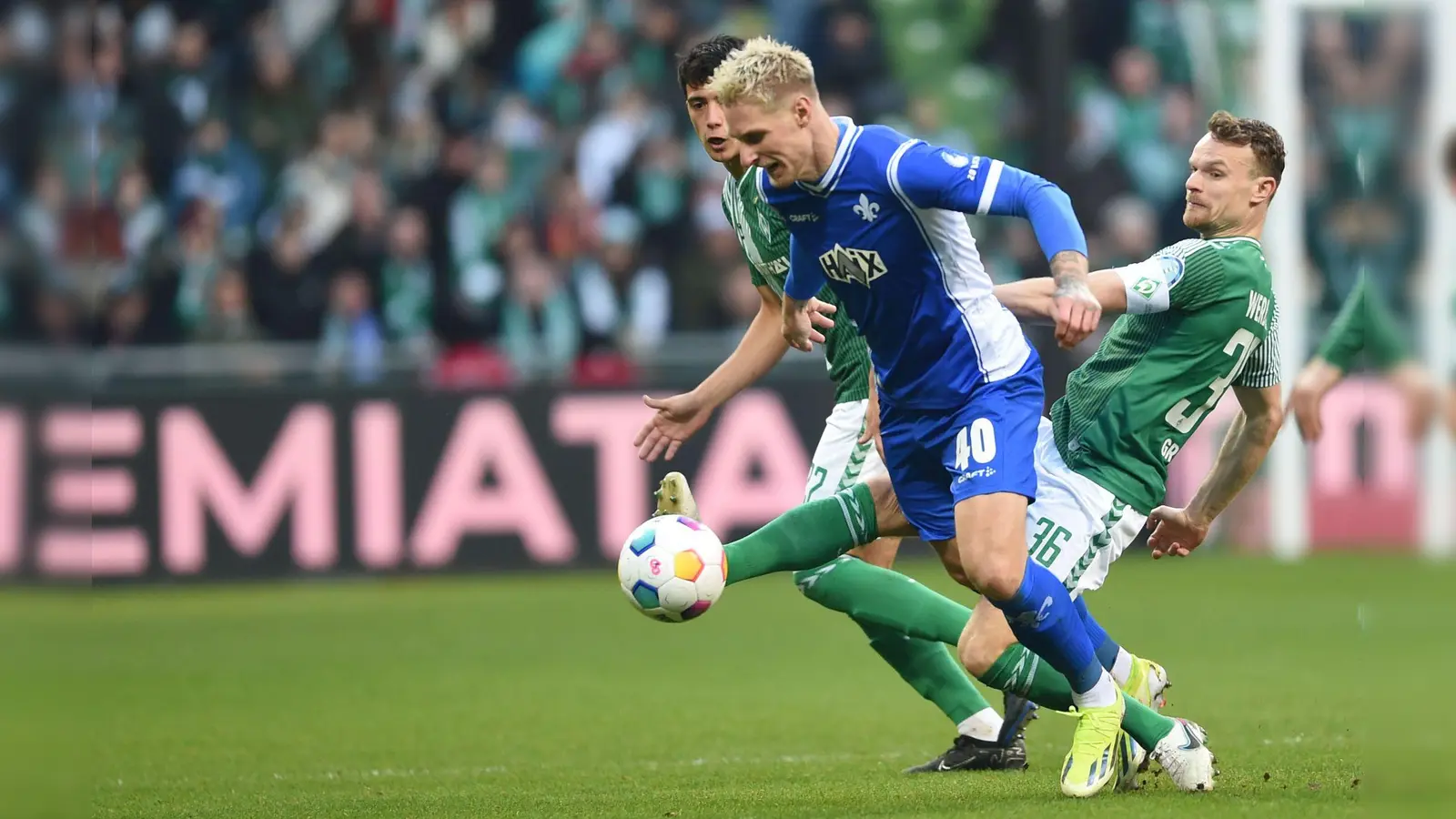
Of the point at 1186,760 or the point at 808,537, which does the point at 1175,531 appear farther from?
the point at 808,537

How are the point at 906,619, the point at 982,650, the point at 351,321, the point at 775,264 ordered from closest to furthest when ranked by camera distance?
the point at 982,650 < the point at 906,619 < the point at 775,264 < the point at 351,321

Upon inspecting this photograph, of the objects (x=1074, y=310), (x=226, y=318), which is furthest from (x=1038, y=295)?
(x=226, y=318)

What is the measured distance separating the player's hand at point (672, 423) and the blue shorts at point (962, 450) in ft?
2.70

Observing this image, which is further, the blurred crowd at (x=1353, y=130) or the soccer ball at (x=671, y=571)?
the blurred crowd at (x=1353, y=130)

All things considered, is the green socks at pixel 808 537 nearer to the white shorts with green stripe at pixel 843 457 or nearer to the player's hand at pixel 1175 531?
the white shorts with green stripe at pixel 843 457

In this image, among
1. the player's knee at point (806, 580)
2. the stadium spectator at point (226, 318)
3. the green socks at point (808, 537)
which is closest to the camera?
the green socks at point (808, 537)

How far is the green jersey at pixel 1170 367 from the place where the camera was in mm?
6137

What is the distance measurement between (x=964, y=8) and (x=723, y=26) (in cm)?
229

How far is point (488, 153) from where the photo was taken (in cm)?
1617

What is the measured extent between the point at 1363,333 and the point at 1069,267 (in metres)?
0.79

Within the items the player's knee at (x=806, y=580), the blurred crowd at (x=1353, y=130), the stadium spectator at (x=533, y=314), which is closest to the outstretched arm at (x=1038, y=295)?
the player's knee at (x=806, y=580)

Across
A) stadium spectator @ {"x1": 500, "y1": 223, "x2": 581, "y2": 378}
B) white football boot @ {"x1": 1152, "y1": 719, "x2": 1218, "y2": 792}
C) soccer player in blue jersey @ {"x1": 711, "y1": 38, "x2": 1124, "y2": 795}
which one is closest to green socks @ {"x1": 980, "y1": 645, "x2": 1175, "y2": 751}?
white football boot @ {"x1": 1152, "y1": 719, "x2": 1218, "y2": 792}

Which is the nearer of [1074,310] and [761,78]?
[1074,310]

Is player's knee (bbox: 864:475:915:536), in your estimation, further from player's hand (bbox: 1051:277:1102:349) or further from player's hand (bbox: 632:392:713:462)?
player's hand (bbox: 1051:277:1102:349)
